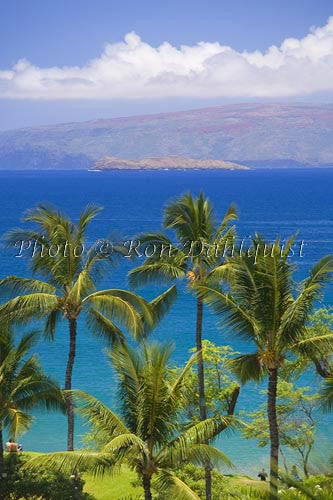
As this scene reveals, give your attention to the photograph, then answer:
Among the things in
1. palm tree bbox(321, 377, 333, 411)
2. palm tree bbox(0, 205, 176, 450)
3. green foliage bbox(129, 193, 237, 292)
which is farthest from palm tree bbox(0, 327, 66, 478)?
palm tree bbox(321, 377, 333, 411)

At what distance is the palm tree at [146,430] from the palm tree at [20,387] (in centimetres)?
234

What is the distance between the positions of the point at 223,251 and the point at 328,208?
129 meters

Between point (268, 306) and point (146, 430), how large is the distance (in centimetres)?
452

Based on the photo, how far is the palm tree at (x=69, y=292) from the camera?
77.4 ft

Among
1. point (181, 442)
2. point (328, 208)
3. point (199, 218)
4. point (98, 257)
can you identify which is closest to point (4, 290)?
point (98, 257)

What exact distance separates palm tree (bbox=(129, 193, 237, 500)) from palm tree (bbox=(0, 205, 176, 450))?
1250mm

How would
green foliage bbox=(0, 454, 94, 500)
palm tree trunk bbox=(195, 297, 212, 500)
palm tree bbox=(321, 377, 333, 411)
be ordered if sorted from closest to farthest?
palm tree bbox=(321, 377, 333, 411)
green foliage bbox=(0, 454, 94, 500)
palm tree trunk bbox=(195, 297, 212, 500)

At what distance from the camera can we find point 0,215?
143m

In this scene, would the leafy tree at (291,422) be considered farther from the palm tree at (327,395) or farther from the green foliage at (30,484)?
the green foliage at (30,484)

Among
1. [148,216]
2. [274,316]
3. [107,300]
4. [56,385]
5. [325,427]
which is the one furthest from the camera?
[148,216]

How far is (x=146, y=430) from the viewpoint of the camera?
18609mm

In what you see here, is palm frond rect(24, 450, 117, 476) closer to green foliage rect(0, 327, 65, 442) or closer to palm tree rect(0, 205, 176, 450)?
green foliage rect(0, 327, 65, 442)

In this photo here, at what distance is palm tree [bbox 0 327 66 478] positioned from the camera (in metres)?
20.8

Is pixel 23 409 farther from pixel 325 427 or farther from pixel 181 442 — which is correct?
pixel 325 427
